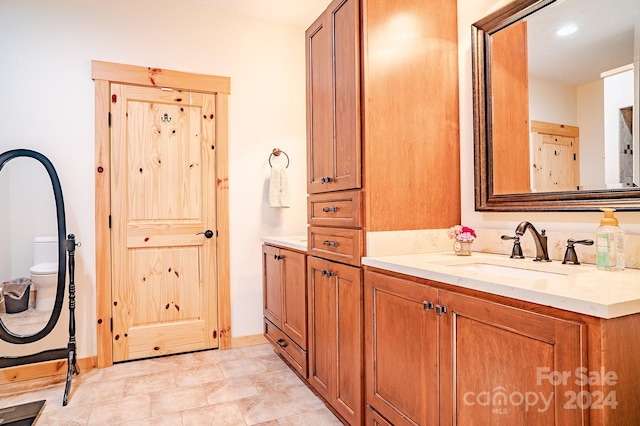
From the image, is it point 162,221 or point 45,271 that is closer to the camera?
point 45,271

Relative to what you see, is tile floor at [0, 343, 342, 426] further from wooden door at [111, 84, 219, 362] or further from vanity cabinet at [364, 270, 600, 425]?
vanity cabinet at [364, 270, 600, 425]

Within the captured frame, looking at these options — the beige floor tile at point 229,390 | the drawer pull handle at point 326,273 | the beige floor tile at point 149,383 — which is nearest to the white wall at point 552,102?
the drawer pull handle at point 326,273

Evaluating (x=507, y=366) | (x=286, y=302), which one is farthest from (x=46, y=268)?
(x=507, y=366)

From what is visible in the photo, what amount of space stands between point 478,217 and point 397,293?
733 mm

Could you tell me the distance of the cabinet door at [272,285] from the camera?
2726 millimetres

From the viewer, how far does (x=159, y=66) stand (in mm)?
2980

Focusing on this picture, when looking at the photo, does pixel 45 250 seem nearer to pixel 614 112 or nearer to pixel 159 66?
pixel 159 66

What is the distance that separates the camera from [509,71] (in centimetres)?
178

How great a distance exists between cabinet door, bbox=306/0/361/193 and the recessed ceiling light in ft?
2.81

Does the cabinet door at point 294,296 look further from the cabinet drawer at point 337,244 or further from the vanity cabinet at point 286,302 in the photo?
the cabinet drawer at point 337,244

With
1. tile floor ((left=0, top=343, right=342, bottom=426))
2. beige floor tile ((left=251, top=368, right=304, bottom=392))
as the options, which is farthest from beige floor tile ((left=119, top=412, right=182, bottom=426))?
beige floor tile ((left=251, top=368, right=304, bottom=392))

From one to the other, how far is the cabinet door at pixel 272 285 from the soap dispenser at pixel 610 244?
1918mm

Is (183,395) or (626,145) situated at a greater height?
(626,145)

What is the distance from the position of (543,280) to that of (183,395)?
2.19 meters
